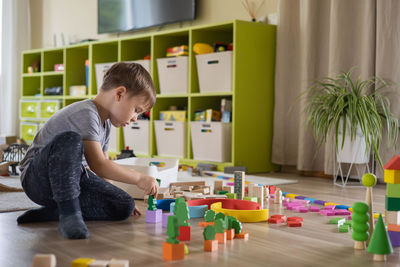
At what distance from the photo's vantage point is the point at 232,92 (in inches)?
119

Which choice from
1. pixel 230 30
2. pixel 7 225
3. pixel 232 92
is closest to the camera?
pixel 7 225

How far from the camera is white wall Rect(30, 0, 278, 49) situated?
354cm

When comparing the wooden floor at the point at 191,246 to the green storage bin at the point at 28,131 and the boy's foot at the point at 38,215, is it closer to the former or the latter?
the boy's foot at the point at 38,215

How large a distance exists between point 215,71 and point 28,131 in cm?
245

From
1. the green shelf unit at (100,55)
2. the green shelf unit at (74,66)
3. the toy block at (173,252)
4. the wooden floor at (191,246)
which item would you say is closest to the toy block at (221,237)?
the wooden floor at (191,246)

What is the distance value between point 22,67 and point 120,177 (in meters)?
4.01

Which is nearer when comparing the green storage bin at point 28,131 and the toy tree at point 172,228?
the toy tree at point 172,228

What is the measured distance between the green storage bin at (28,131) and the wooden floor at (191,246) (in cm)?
321

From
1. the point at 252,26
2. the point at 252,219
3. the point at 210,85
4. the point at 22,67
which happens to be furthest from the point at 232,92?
the point at 22,67

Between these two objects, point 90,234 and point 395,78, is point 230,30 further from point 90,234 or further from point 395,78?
point 90,234

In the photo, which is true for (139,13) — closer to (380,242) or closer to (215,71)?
(215,71)

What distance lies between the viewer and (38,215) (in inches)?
59.7

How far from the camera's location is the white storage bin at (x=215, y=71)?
3.07 meters

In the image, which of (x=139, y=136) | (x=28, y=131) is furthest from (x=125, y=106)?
(x=28, y=131)
